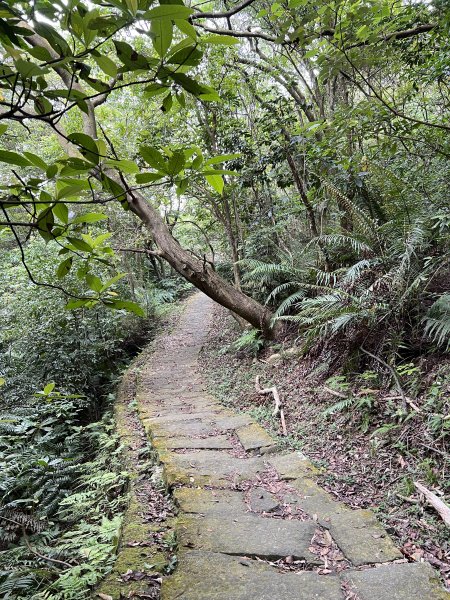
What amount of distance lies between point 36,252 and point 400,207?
5.96 m

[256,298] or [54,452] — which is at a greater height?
[256,298]

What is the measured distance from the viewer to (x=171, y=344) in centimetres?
970

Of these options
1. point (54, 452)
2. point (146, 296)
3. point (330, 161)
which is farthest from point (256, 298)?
point (146, 296)

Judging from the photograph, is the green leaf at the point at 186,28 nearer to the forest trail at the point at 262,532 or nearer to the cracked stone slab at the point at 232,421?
the forest trail at the point at 262,532

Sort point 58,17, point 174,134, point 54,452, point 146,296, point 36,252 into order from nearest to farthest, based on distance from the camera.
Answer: point 58,17 < point 54,452 < point 36,252 < point 174,134 < point 146,296

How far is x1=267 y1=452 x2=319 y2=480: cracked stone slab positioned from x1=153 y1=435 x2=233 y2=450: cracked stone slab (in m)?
0.55

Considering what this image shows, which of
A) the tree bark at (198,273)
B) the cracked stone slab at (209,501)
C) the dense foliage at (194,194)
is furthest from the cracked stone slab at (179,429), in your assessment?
the tree bark at (198,273)

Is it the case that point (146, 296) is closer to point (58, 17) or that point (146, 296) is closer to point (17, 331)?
point (17, 331)

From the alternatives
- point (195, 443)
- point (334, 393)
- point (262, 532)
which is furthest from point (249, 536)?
point (334, 393)

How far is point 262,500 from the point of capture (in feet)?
9.03

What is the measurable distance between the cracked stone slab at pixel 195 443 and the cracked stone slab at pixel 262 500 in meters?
0.89

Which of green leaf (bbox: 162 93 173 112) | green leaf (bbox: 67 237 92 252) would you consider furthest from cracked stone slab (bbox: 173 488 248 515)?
green leaf (bbox: 162 93 173 112)

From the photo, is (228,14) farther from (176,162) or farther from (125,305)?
(125,305)

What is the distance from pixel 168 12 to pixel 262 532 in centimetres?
248
